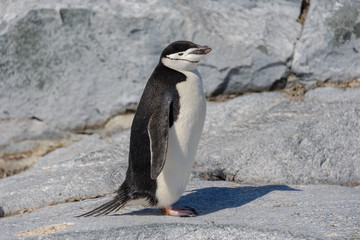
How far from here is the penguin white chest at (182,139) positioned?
334cm

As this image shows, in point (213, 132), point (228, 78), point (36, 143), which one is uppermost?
point (228, 78)

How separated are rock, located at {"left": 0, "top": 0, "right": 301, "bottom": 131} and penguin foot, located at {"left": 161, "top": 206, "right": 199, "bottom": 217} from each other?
2.49 m

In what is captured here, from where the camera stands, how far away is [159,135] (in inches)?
127

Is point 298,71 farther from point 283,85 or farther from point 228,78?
point 228,78

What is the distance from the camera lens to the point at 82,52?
5.79 metres

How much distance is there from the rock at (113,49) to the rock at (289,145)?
0.64 meters

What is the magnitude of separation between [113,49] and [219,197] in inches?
99.2

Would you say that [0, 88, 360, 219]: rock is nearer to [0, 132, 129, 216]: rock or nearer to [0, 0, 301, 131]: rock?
[0, 132, 129, 216]: rock

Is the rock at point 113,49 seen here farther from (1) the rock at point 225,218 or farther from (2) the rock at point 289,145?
(1) the rock at point 225,218

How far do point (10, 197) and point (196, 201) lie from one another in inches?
58.6

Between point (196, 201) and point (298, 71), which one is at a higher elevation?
point (298, 71)

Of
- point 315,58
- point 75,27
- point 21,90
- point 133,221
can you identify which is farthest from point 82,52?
point 133,221

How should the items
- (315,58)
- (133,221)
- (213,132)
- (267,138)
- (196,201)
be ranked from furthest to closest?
(315,58) < (213,132) < (267,138) < (196,201) < (133,221)

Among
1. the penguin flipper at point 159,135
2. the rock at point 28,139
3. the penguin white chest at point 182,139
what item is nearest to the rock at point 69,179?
the rock at point 28,139
